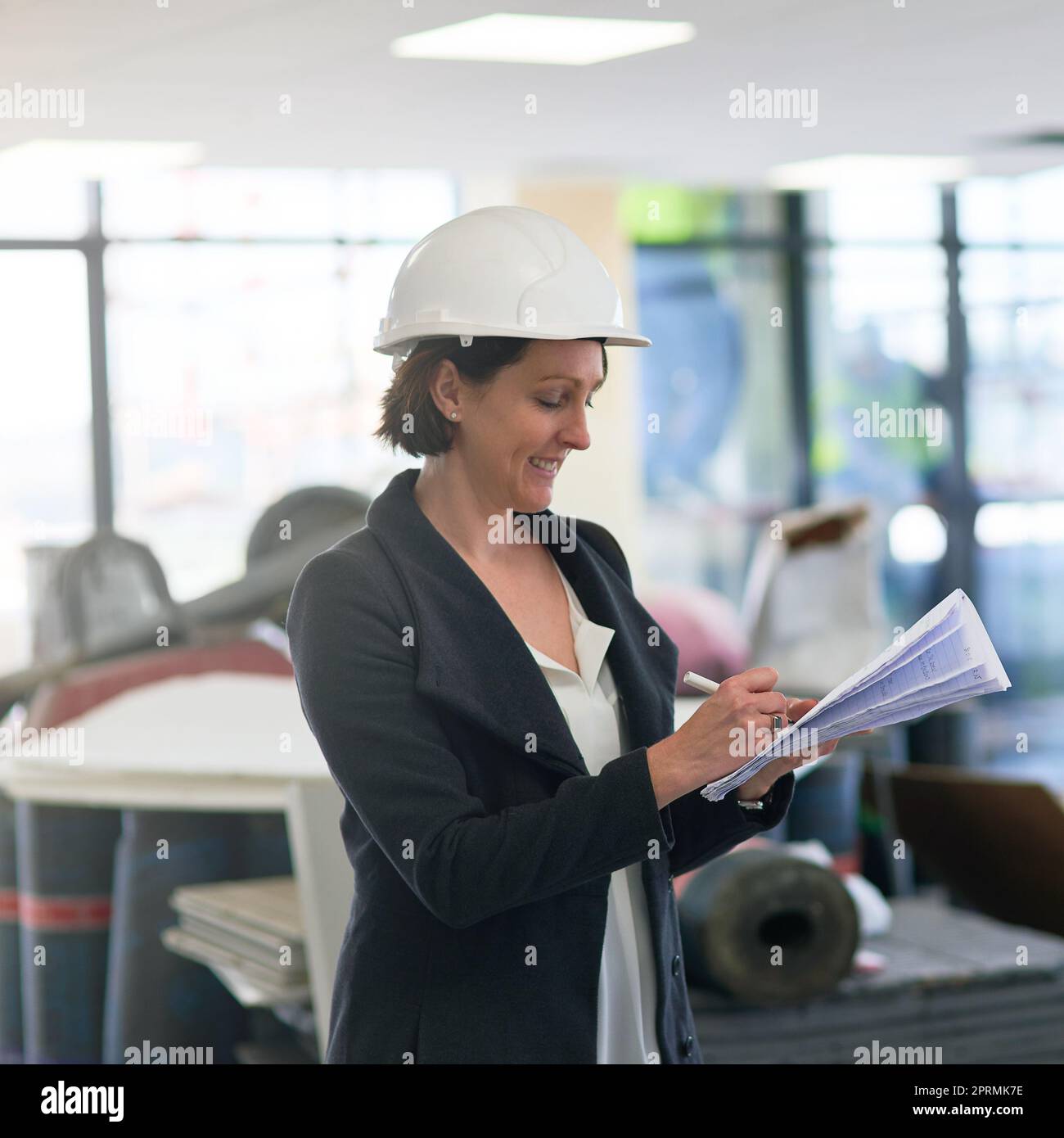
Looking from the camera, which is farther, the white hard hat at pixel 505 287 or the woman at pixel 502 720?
the white hard hat at pixel 505 287

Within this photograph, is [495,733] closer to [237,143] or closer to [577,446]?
[577,446]

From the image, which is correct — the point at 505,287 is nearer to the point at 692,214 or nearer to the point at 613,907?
the point at 613,907

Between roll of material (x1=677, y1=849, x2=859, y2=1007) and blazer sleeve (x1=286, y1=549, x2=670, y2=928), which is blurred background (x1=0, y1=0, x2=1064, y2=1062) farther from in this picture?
blazer sleeve (x1=286, y1=549, x2=670, y2=928)

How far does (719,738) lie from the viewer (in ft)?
4.91

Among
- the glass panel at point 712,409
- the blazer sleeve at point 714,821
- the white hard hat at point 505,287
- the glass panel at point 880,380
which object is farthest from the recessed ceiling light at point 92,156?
the blazer sleeve at point 714,821

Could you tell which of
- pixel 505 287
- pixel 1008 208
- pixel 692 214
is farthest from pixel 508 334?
pixel 1008 208

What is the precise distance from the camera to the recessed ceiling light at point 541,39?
3881 mm

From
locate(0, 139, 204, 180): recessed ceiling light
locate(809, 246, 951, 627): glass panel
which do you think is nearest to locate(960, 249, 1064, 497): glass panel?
locate(809, 246, 951, 627): glass panel

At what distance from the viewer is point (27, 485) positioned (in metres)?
7.16

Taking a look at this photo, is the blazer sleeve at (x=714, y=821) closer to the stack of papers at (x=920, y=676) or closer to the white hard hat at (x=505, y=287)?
the stack of papers at (x=920, y=676)

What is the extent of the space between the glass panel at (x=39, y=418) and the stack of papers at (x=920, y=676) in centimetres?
604

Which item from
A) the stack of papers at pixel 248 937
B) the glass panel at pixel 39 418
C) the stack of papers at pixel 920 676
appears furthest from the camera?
the glass panel at pixel 39 418

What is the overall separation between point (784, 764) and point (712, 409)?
6844 mm
